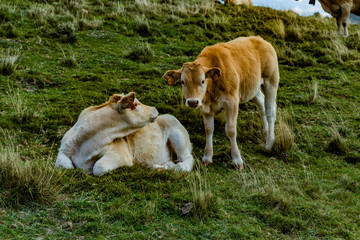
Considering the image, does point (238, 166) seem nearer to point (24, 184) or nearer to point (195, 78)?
point (195, 78)

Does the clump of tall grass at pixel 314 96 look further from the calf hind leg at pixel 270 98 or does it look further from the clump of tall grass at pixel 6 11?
the clump of tall grass at pixel 6 11

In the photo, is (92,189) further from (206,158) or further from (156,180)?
(206,158)

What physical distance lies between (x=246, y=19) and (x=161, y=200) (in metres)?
15.5

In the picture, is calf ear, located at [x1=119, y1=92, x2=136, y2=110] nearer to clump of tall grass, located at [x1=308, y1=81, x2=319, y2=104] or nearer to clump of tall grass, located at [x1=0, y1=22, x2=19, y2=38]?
clump of tall grass, located at [x1=308, y1=81, x2=319, y2=104]

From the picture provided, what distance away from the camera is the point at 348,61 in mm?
15695

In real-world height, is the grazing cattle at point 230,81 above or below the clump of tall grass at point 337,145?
above

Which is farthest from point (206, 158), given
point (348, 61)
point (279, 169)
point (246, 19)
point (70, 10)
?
point (246, 19)

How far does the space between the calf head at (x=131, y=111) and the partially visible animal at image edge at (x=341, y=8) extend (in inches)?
605

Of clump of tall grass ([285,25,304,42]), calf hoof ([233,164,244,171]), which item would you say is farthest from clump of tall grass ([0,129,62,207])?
clump of tall grass ([285,25,304,42])

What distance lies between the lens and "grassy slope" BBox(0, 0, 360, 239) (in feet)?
16.0

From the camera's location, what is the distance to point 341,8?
19.7 m

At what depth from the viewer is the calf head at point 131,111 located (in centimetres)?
636

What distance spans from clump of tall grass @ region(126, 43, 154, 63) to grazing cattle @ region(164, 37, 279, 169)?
4.58 m

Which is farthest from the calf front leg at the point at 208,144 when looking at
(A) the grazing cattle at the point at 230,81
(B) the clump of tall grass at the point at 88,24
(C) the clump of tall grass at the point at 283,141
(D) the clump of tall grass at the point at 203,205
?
(B) the clump of tall grass at the point at 88,24
